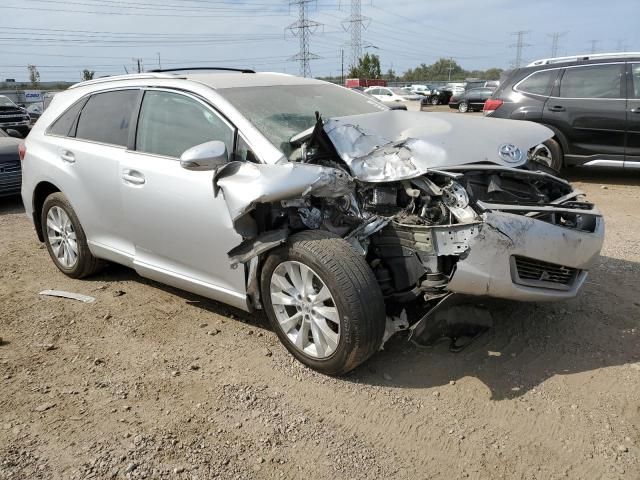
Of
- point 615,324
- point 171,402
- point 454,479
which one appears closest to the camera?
point 454,479

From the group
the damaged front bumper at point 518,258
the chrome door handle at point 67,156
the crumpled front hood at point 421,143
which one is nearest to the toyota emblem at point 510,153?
the crumpled front hood at point 421,143

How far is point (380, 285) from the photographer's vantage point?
3238 mm

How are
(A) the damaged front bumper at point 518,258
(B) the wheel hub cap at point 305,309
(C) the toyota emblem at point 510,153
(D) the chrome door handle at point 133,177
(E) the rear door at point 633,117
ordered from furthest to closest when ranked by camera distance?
(E) the rear door at point 633,117, (D) the chrome door handle at point 133,177, (C) the toyota emblem at point 510,153, (B) the wheel hub cap at point 305,309, (A) the damaged front bumper at point 518,258

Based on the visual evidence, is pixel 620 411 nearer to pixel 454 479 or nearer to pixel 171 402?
pixel 454 479

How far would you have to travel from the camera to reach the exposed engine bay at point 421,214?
295cm

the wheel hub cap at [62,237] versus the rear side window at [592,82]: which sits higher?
the rear side window at [592,82]

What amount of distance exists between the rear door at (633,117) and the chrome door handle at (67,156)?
6.93 metres

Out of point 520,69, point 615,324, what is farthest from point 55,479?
point 520,69

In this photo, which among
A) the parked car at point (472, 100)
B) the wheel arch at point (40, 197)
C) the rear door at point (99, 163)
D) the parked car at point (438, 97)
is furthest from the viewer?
the parked car at point (438, 97)

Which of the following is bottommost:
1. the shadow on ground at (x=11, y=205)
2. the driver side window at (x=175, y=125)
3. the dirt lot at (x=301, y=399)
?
the dirt lot at (x=301, y=399)

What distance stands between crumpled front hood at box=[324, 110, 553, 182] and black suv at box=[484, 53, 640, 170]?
171 inches

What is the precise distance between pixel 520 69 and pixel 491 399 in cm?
719

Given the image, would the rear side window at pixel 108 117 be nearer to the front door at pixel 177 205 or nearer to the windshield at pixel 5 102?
the front door at pixel 177 205

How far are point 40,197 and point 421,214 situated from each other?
3590mm
